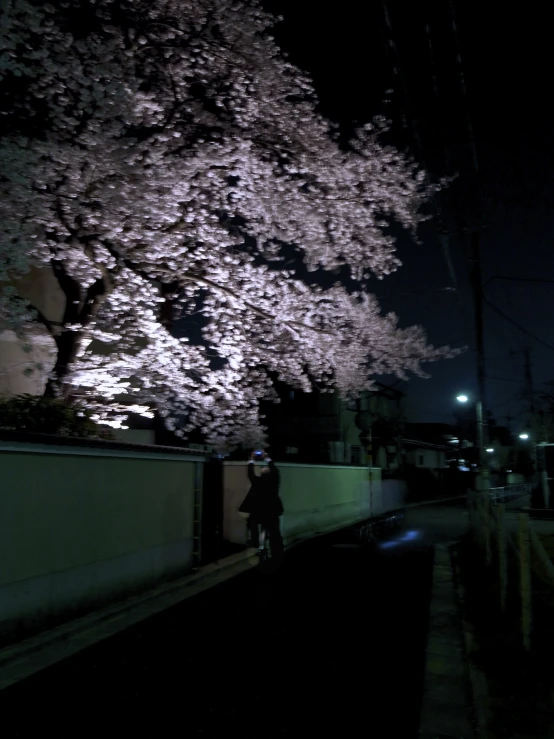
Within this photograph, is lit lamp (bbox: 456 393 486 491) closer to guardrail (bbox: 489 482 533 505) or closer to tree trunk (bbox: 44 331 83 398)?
guardrail (bbox: 489 482 533 505)

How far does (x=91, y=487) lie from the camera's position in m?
7.20

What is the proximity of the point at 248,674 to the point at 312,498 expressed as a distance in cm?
1231

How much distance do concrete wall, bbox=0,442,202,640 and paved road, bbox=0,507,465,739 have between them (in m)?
0.78

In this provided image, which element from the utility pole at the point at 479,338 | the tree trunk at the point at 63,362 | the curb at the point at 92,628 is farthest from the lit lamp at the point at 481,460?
the tree trunk at the point at 63,362

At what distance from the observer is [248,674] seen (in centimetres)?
504

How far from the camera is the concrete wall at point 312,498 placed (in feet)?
42.3

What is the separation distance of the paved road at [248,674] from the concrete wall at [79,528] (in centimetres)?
78

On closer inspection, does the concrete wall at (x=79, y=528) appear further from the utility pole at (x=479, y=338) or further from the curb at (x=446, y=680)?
the utility pole at (x=479, y=338)

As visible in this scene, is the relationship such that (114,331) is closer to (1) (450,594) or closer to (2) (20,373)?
(2) (20,373)

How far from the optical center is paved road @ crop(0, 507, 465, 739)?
411 centimetres

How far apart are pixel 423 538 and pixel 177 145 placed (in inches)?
454

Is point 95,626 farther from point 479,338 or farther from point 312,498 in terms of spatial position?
point 479,338

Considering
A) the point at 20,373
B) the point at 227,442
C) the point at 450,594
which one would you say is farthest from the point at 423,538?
the point at 20,373

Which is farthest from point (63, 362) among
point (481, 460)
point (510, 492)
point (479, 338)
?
point (510, 492)
